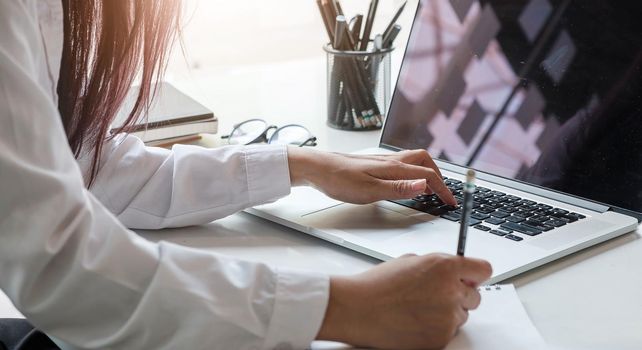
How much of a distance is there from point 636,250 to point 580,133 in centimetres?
17

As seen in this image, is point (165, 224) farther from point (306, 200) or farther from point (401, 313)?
point (401, 313)

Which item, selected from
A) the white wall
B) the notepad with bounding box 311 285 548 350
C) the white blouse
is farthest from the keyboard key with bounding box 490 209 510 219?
→ the white wall

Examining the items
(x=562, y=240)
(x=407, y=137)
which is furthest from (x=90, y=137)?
(x=562, y=240)

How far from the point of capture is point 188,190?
3.79ft

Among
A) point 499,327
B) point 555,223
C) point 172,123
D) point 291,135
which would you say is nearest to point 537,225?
point 555,223

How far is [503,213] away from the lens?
1.12 meters

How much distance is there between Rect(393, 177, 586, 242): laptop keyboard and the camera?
1064 millimetres

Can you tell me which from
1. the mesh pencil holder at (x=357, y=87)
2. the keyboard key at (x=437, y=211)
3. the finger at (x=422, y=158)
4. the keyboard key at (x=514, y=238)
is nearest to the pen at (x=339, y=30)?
the mesh pencil holder at (x=357, y=87)

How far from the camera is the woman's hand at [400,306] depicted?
0.79 m

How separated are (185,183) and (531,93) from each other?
1.55ft

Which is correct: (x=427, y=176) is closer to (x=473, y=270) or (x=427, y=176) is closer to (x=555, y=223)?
(x=555, y=223)

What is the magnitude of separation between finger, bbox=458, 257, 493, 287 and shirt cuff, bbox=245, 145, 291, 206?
387 millimetres

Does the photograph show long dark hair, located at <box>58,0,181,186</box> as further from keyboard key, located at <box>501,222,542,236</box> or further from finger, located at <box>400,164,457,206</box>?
keyboard key, located at <box>501,222,542,236</box>

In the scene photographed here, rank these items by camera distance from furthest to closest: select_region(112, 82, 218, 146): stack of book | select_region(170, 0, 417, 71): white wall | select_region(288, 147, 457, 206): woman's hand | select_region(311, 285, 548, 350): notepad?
select_region(170, 0, 417, 71): white wall, select_region(112, 82, 218, 146): stack of book, select_region(288, 147, 457, 206): woman's hand, select_region(311, 285, 548, 350): notepad
